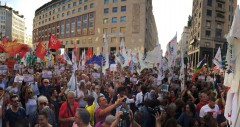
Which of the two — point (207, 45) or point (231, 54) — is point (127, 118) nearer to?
point (231, 54)

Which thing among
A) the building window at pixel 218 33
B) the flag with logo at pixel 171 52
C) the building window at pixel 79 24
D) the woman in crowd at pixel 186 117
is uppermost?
the building window at pixel 79 24

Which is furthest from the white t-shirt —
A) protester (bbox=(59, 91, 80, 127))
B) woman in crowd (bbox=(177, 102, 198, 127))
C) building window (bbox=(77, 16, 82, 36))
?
building window (bbox=(77, 16, 82, 36))

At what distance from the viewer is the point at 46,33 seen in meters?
80.7

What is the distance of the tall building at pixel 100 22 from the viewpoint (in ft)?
171

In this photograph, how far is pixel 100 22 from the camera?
5741 centimetres

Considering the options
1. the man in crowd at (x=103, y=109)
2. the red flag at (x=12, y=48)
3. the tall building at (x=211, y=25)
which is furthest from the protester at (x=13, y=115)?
the tall building at (x=211, y=25)

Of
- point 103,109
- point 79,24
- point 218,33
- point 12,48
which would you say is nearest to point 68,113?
point 103,109

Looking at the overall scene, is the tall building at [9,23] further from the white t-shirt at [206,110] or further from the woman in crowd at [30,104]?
the white t-shirt at [206,110]

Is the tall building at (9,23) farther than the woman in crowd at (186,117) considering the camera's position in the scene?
Yes

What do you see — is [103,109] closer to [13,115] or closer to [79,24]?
[13,115]

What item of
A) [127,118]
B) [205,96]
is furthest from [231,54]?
[205,96]

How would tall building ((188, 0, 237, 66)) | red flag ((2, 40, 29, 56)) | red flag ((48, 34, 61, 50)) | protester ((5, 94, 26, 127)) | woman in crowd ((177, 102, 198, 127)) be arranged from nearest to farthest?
protester ((5, 94, 26, 127)) < woman in crowd ((177, 102, 198, 127)) < red flag ((2, 40, 29, 56)) < red flag ((48, 34, 61, 50)) < tall building ((188, 0, 237, 66))

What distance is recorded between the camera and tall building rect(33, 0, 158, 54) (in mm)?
52219

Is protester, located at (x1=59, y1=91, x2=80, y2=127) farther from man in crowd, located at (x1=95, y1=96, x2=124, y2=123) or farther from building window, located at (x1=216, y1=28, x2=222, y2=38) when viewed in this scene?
building window, located at (x1=216, y1=28, x2=222, y2=38)
